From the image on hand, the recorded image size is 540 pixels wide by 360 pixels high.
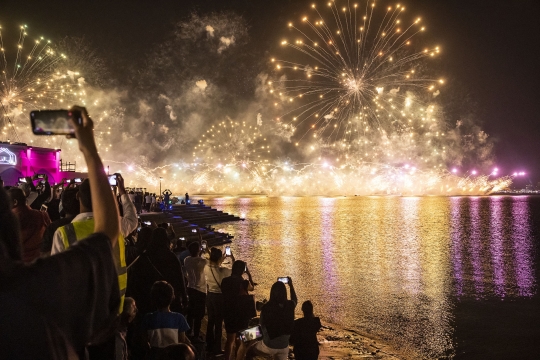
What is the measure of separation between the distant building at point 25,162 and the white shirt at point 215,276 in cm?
2424

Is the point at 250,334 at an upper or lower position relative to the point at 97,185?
lower

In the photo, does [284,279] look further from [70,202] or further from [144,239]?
[70,202]

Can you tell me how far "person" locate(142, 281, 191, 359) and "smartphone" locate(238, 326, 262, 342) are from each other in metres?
1.10

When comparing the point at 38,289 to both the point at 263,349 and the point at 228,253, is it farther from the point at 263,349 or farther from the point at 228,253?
the point at 228,253

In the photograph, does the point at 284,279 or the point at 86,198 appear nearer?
the point at 86,198

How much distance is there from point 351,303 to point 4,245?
1212 centimetres

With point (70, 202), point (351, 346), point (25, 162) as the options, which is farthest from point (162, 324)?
point (25, 162)

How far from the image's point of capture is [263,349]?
585cm

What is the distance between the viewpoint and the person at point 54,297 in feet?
4.48

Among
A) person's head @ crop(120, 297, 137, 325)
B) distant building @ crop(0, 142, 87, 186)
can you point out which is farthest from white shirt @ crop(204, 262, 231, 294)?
distant building @ crop(0, 142, 87, 186)

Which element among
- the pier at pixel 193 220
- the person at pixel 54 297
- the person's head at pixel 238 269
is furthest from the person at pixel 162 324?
the pier at pixel 193 220

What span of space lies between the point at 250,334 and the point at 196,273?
217 centimetres

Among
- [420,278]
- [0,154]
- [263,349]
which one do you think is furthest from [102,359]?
[0,154]

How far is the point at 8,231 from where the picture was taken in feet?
4.92
